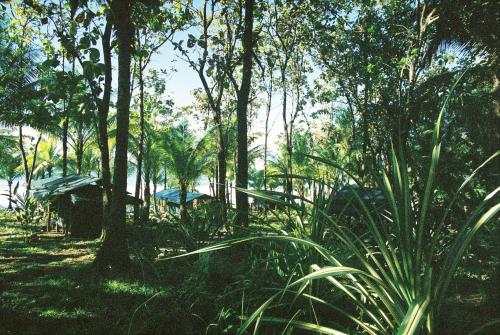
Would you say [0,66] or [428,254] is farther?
[0,66]

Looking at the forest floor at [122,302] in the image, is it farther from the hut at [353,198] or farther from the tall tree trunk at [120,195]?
the hut at [353,198]

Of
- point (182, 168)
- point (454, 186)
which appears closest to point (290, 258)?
point (454, 186)

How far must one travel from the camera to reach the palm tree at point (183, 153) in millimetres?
18375

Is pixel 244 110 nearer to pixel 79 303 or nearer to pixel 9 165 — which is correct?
pixel 79 303

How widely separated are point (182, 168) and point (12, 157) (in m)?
24.1

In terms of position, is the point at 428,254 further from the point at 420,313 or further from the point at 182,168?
the point at 182,168

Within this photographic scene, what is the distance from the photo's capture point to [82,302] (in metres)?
4.38

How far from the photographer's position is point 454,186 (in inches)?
169

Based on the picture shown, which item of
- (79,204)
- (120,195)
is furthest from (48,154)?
(120,195)

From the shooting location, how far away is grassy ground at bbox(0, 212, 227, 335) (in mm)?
3396

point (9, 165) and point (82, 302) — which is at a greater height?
point (9, 165)

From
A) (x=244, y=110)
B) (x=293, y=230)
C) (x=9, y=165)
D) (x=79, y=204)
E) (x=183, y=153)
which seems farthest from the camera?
(x=9, y=165)

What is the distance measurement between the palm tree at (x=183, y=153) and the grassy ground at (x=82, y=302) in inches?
444

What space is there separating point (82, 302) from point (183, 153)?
47.6 feet
